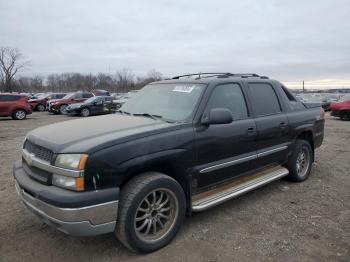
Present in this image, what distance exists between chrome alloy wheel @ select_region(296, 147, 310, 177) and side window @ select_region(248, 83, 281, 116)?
109 centimetres

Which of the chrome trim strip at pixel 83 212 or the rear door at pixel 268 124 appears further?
the rear door at pixel 268 124

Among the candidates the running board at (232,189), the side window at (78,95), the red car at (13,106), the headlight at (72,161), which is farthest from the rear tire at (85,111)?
the headlight at (72,161)

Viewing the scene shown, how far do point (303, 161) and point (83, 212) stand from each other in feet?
14.4

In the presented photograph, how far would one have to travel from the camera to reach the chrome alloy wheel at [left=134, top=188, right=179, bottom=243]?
3.47m

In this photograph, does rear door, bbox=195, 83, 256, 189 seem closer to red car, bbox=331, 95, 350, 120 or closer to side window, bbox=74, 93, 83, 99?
red car, bbox=331, 95, 350, 120

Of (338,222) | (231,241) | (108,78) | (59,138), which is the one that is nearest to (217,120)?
(231,241)

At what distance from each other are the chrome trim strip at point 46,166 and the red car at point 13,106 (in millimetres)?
18412

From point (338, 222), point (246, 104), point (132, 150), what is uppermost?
point (246, 104)

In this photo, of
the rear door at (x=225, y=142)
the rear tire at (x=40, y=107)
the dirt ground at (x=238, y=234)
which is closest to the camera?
the dirt ground at (x=238, y=234)

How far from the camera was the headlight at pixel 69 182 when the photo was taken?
2.99 metres

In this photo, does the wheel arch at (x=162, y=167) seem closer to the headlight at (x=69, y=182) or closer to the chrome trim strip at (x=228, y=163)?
the chrome trim strip at (x=228, y=163)

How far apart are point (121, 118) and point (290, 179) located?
3.24m

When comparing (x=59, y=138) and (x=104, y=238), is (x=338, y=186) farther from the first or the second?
(x=59, y=138)

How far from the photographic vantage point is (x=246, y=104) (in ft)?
15.5
